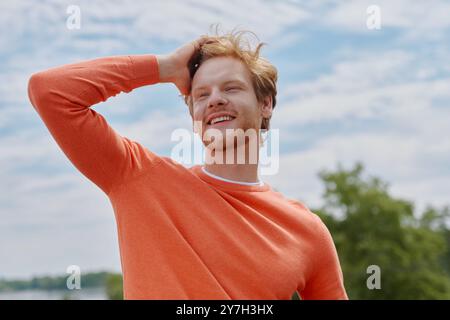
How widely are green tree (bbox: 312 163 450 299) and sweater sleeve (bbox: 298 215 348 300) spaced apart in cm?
2523

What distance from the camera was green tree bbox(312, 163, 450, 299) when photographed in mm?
28406

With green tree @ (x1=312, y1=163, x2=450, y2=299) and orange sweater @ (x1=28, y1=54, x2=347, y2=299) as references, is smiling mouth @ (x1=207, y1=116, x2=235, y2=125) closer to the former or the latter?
orange sweater @ (x1=28, y1=54, x2=347, y2=299)

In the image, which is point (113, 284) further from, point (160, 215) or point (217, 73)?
point (160, 215)

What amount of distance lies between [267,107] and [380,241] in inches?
1059

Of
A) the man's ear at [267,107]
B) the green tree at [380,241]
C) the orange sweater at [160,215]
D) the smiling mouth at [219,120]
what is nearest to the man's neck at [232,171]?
the orange sweater at [160,215]

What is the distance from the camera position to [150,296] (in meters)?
2.78

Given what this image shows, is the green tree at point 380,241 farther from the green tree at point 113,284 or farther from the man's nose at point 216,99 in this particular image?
the green tree at point 113,284

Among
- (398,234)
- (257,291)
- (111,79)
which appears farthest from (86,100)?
(398,234)

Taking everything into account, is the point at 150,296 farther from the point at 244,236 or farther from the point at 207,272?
the point at 244,236

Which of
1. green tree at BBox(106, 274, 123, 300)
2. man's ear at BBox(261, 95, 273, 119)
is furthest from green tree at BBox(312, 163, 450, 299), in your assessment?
green tree at BBox(106, 274, 123, 300)

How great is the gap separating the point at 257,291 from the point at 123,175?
83cm

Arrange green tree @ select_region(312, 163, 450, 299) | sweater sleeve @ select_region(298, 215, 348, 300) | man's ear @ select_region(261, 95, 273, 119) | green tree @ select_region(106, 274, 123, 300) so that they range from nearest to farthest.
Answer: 1. sweater sleeve @ select_region(298, 215, 348, 300)
2. man's ear @ select_region(261, 95, 273, 119)
3. green tree @ select_region(312, 163, 450, 299)
4. green tree @ select_region(106, 274, 123, 300)

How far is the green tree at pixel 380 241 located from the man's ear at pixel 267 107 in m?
25.1

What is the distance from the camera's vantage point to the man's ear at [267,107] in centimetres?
344
